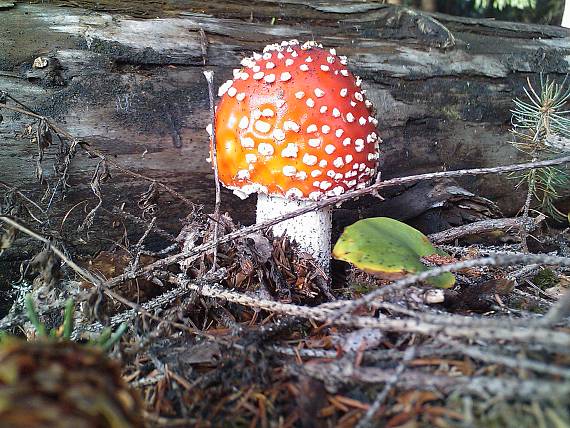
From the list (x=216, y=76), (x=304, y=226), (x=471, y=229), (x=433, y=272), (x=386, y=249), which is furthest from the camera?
(x=216, y=76)

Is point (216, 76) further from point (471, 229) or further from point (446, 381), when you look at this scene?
point (446, 381)

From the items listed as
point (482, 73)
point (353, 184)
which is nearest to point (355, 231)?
point (353, 184)

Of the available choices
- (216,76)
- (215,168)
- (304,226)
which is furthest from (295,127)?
(216,76)

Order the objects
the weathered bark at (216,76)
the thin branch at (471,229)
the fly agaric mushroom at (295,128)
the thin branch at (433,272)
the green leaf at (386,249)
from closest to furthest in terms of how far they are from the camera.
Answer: the thin branch at (433,272) < the green leaf at (386,249) < the fly agaric mushroom at (295,128) < the weathered bark at (216,76) < the thin branch at (471,229)

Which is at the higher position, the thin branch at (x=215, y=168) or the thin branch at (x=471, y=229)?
the thin branch at (x=215, y=168)

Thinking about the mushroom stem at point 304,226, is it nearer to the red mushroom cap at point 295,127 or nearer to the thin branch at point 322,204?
the red mushroom cap at point 295,127

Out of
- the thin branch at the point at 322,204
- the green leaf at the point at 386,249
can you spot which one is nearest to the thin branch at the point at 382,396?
the green leaf at the point at 386,249
